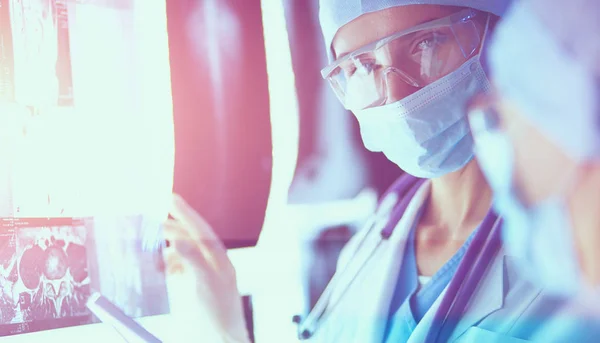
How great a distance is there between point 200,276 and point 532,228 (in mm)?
720

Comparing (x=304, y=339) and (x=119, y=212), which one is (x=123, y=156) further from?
(x=304, y=339)

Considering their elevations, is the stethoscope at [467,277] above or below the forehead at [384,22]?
below

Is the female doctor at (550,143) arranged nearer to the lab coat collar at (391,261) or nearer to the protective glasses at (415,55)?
the protective glasses at (415,55)

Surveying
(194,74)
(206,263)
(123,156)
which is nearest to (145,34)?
(194,74)

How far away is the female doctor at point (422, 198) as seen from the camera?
114 cm

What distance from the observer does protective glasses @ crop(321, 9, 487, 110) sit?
1.16m

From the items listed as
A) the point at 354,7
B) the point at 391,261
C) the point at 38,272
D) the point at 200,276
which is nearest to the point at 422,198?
the point at 391,261

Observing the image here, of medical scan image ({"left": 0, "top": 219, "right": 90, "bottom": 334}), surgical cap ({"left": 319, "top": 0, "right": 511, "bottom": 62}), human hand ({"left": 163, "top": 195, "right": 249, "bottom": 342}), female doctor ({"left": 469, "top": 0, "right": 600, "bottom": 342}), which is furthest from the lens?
medical scan image ({"left": 0, "top": 219, "right": 90, "bottom": 334})

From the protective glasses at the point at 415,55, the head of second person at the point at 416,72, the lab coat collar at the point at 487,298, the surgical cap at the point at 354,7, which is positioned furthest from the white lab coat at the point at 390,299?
the surgical cap at the point at 354,7

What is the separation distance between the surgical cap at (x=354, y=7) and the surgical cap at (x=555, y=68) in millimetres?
34

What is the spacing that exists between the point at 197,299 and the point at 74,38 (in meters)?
0.68

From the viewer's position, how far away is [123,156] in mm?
1526

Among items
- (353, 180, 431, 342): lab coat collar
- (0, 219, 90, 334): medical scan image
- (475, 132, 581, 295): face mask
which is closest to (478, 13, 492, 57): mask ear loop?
(475, 132, 581, 295): face mask

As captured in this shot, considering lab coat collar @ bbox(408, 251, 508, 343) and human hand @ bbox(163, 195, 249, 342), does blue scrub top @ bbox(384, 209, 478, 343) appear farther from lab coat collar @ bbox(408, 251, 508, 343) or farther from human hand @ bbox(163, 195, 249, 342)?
human hand @ bbox(163, 195, 249, 342)
